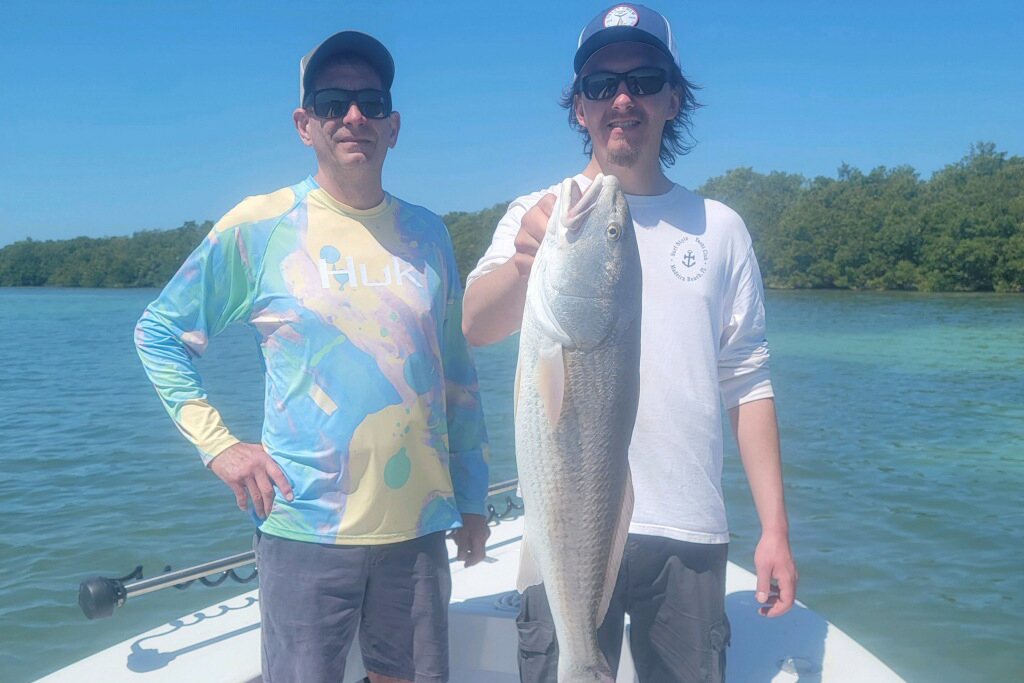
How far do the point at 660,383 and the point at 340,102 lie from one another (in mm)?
1553

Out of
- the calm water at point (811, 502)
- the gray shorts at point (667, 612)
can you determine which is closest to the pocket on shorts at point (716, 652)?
the gray shorts at point (667, 612)

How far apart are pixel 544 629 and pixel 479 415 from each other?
0.97m

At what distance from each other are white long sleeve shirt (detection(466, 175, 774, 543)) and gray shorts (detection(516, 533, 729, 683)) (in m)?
0.08

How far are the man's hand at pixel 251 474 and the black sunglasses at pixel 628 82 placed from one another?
1634 millimetres

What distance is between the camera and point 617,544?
2.20m

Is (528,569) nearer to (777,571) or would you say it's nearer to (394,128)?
(777,571)

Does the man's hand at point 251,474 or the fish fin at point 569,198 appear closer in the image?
the fish fin at point 569,198

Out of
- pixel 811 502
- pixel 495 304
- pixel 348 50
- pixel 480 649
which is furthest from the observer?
pixel 811 502

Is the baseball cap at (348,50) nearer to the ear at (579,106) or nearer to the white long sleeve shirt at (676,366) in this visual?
the ear at (579,106)

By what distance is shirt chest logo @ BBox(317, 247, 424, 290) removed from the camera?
2881 mm

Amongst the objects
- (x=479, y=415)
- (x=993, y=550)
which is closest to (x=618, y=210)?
(x=479, y=415)

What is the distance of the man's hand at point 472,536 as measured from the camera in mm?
3225

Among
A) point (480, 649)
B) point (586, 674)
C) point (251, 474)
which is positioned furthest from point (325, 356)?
point (480, 649)

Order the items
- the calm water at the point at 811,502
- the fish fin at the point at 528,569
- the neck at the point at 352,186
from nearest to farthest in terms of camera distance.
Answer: the fish fin at the point at 528,569 → the neck at the point at 352,186 → the calm water at the point at 811,502
